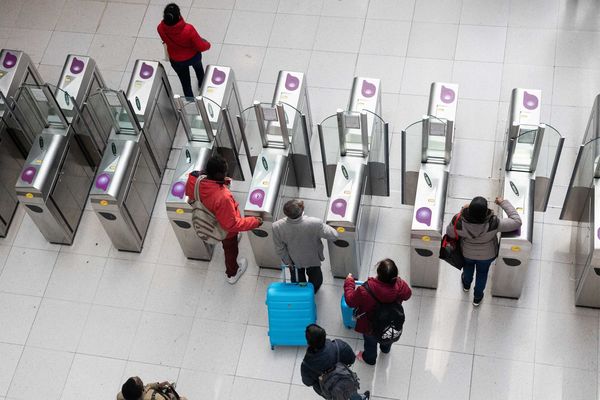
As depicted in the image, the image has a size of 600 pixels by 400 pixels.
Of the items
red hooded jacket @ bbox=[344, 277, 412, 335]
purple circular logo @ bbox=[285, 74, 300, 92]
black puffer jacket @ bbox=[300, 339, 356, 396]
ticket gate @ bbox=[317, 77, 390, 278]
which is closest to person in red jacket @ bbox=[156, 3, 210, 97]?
purple circular logo @ bbox=[285, 74, 300, 92]

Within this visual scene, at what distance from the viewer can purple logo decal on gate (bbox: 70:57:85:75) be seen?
8.52m

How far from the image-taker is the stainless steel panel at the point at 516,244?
6.57 m

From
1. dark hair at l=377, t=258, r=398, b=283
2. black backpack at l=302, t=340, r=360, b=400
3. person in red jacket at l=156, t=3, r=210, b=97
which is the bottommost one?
black backpack at l=302, t=340, r=360, b=400

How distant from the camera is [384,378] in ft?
22.6

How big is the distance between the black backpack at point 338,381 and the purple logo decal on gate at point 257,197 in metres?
1.74

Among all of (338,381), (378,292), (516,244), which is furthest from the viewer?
(516,244)

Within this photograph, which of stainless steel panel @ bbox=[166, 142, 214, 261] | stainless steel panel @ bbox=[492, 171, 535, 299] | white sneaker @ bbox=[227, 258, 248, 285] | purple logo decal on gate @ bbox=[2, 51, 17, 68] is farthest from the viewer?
purple logo decal on gate @ bbox=[2, 51, 17, 68]

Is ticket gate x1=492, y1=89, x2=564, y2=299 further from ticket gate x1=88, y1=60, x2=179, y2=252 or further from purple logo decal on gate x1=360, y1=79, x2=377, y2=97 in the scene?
ticket gate x1=88, y1=60, x2=179, y2=252

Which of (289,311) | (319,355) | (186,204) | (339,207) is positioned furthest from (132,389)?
(339,207)

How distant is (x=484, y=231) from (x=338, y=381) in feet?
5.43

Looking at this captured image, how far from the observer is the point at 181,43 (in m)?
8.42

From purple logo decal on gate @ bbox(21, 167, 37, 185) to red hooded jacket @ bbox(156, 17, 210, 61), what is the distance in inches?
75.1

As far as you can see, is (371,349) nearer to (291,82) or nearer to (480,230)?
(480,230)

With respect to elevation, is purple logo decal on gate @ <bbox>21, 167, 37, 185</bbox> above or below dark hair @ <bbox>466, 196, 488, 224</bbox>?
below
